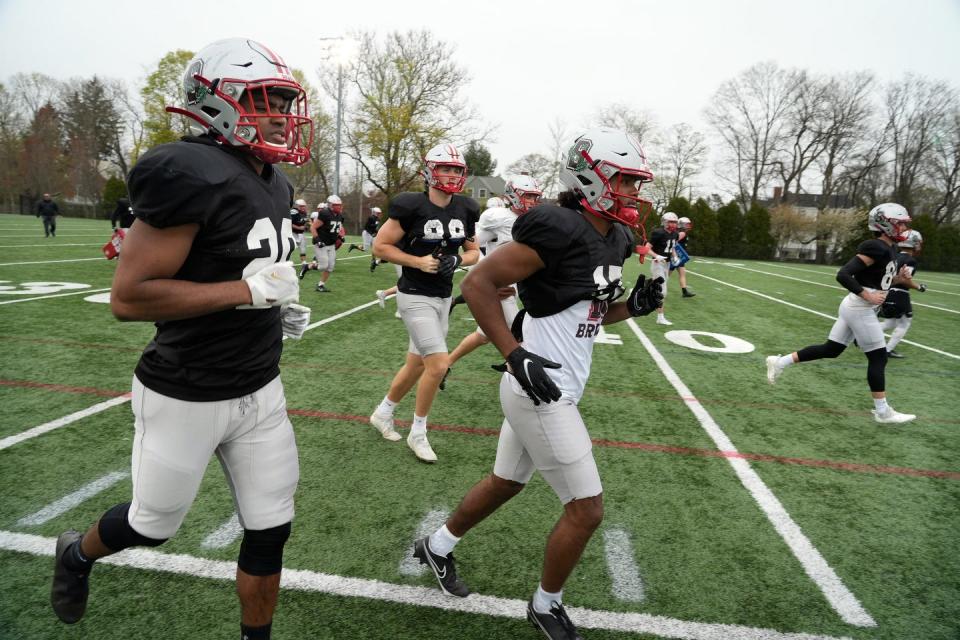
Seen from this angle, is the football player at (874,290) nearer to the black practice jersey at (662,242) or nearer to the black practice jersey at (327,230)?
the black practice jersey at (662,242)

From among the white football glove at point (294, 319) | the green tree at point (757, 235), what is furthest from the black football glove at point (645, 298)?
the green tree at point (757, 235)

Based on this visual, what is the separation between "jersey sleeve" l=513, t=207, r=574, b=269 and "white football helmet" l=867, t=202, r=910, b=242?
14.8 ft

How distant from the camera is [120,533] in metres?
1.96

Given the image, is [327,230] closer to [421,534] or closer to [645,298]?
[421,534]

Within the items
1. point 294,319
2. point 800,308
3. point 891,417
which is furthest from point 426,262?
point 800,308

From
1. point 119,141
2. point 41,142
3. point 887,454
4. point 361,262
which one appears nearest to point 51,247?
point 361,262

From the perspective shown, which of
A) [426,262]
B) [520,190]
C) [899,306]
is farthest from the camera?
[899,306]

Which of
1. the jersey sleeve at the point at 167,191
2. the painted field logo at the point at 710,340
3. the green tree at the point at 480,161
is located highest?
the green tree at the point at 480,161

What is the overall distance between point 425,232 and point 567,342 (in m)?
2.21

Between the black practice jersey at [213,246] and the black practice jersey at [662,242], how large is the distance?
10.9 m

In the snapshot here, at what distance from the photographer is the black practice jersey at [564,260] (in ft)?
7.28

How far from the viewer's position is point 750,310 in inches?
509

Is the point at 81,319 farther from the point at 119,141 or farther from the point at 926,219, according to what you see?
the point at 119,141

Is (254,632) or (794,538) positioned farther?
(794,538)
